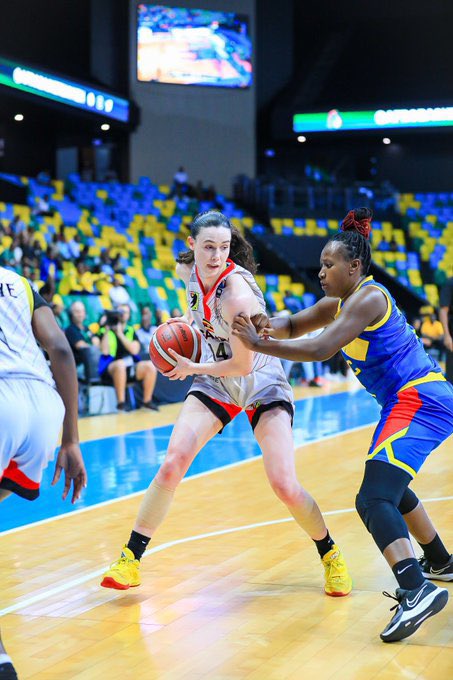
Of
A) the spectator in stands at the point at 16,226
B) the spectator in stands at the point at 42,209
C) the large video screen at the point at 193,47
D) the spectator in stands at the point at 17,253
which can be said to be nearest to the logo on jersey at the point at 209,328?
the spectator in stands at the point at 17,253

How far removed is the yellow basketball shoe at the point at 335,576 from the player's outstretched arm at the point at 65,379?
166 cm

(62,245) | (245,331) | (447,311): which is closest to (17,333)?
(245,331)

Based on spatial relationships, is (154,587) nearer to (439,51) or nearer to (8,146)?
(8,146)

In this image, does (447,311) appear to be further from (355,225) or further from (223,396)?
(355,225)

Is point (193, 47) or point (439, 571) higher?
point (193, 47)

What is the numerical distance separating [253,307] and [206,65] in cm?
2246

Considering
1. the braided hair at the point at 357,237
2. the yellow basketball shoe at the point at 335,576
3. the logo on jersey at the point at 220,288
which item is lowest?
the yellow basketball shoe at the point at 335,576

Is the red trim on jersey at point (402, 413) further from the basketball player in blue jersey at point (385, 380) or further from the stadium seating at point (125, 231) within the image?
the stadium seating at point (125, 231)

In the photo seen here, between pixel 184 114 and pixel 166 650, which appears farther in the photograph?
pixel 184 114

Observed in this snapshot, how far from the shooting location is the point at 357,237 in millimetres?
4137

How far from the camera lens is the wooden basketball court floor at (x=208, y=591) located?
11.6 ft

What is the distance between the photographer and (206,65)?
2553 centimetres

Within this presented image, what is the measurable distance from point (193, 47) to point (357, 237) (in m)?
22.3

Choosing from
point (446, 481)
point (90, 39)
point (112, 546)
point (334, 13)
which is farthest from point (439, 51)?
point (112, 546)
